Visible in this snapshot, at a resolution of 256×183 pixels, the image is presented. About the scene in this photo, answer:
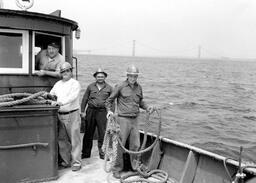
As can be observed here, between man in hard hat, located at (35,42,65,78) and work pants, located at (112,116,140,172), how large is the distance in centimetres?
146

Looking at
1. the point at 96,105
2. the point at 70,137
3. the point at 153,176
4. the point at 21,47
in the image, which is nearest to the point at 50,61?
the point at 21,47

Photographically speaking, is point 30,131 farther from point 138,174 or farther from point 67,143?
point 138,174

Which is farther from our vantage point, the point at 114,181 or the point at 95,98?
the point at 95,98

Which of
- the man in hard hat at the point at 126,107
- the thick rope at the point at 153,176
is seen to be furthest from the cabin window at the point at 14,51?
the thick rope at the point at 153,176

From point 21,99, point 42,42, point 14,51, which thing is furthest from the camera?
point 42,42

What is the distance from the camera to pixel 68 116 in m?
5.68

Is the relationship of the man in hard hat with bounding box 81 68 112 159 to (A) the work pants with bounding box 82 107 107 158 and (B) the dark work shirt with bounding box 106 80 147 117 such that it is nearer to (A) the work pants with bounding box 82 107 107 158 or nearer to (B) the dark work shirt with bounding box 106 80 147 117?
(A) the work pants with bounding box 82 107 107 158

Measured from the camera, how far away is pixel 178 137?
47.8 ft

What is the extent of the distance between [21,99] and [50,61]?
1.06m

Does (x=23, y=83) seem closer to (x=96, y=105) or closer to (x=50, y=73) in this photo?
(x=50, y=73)

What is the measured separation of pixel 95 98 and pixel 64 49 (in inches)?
44.1

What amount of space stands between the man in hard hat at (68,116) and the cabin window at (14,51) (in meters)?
0.67

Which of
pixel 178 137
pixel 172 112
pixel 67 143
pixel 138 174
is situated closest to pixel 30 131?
pixel 67 143

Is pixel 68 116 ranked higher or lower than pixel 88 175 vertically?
higher
